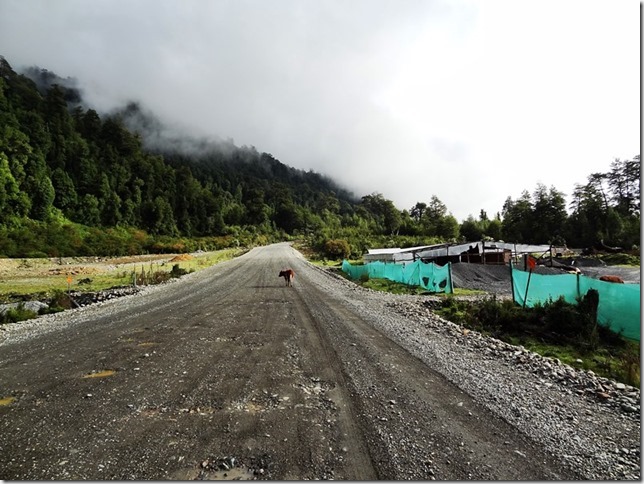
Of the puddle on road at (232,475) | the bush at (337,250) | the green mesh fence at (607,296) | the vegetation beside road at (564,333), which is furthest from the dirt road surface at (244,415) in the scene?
the bush at (337,250)

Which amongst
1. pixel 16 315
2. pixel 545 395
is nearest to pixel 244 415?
pixel 545 395

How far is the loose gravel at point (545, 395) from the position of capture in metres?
3.86

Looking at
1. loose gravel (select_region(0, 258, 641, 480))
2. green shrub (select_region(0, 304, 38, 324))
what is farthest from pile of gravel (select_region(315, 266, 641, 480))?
green shrub (select_region(0, 304, 38, 324))

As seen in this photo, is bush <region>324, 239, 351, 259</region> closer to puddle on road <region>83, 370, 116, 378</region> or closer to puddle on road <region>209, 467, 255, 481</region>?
puddle on road <region>83, 370, 116, 378</region>

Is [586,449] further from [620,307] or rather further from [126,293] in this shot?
[126,293]

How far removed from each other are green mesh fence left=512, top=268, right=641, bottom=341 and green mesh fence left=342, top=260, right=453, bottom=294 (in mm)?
7206

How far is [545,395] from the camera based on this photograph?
5.45 meters

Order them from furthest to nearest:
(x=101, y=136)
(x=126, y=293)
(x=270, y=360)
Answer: (x=101, y=136)
(x=126, y=293)
(x=270, y=360)

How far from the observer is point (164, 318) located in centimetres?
1220

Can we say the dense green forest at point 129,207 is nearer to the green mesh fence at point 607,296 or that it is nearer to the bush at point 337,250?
the bush at point 337,250

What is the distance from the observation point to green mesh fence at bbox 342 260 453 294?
63.5ft

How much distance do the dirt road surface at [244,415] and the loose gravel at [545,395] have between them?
328 millimetres

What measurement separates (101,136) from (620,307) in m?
153

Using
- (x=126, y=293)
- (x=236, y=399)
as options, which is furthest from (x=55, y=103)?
(x=236, y=399)
